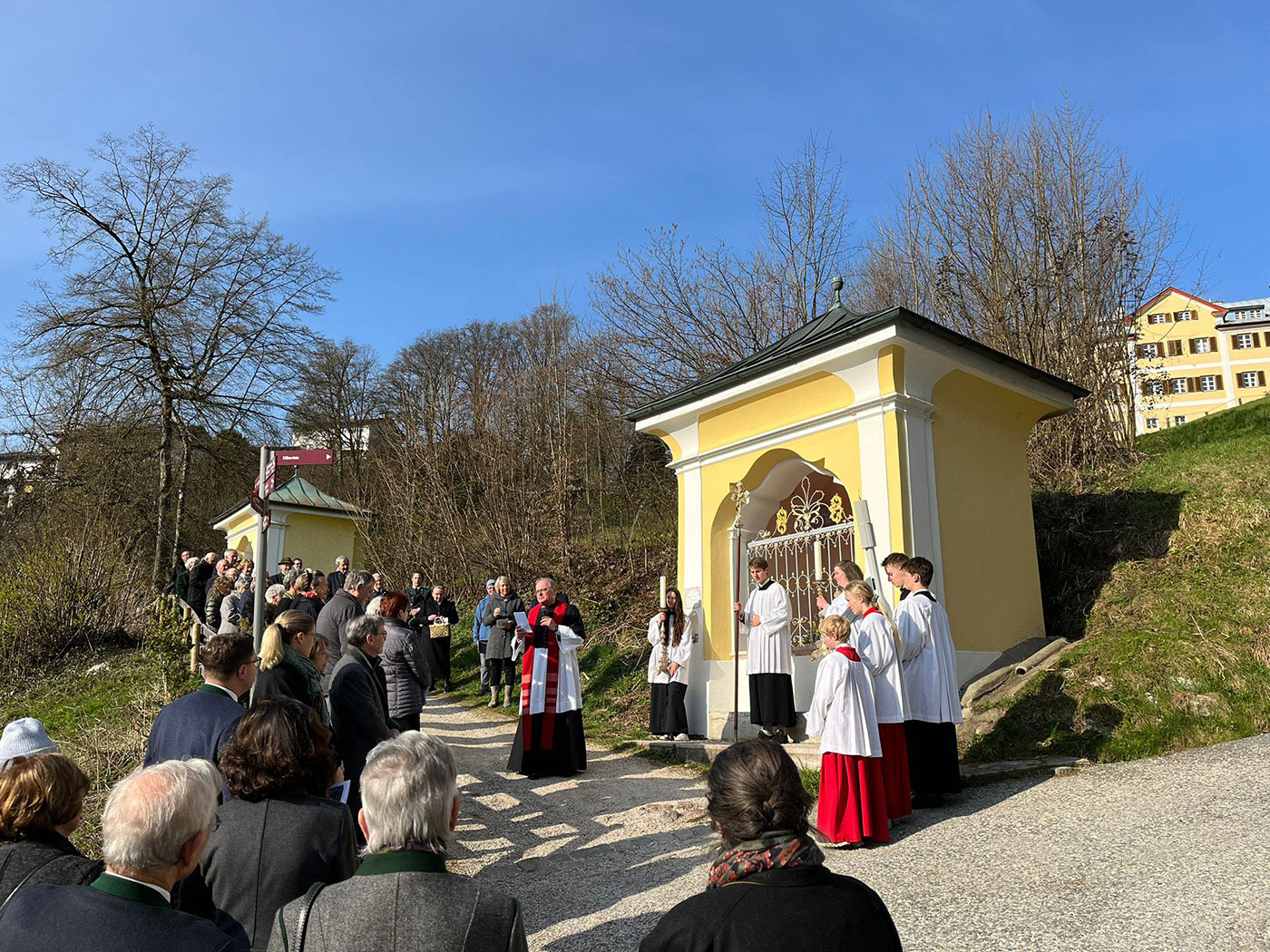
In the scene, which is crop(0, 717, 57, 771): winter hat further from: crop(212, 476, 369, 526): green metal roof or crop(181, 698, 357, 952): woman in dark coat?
crop(212, 476, 369, 526): green metal roof

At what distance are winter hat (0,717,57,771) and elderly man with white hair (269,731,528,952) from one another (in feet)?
5.32

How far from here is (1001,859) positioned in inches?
211

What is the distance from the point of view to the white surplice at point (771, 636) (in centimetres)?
884

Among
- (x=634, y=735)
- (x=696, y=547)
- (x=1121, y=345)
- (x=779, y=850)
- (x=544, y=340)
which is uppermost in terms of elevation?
(x=544, y=340)

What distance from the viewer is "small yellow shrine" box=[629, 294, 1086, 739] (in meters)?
8.88

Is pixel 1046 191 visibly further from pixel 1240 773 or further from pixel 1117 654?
pixel 1240 773

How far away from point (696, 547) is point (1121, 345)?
9.52 metres

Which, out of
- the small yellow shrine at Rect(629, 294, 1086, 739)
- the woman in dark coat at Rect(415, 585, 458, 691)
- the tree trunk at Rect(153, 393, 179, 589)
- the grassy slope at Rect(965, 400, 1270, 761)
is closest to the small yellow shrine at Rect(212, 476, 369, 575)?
the tree trunk at Rect(153, 393, 179, 589)

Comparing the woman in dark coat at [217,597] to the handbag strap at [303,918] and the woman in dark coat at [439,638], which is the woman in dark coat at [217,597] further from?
the handbag strap at [303,918]

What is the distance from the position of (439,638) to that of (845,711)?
9.21 metres

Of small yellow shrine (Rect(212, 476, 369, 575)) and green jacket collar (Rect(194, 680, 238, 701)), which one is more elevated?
small yellow shrine (Rect(212, 476, 369, 575))

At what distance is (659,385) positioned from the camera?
814 inches

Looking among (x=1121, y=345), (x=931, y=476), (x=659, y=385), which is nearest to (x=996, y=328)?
(x=1121, y=345)

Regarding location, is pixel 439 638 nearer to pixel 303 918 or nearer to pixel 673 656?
pixel 673 656
